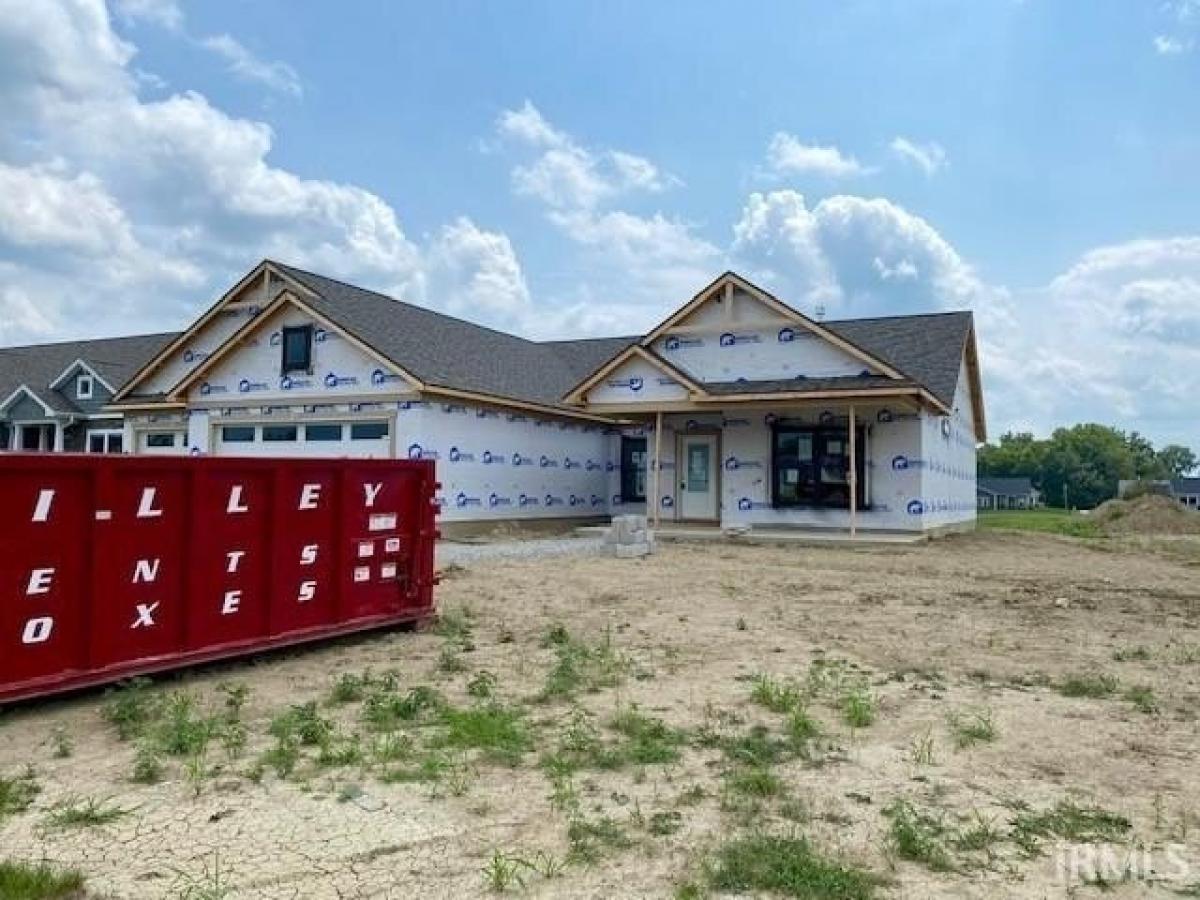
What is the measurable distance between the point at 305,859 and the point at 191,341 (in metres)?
23.7

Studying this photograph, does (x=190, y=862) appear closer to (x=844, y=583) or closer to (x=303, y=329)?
(x=844, y=583)

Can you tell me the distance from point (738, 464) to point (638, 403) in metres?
2.75

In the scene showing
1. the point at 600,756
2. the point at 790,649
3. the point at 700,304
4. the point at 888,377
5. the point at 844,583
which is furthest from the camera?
the point at 700,304

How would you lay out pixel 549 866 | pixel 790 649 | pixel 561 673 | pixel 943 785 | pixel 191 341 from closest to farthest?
pixel 549 866 → pixel 943 785 → pixel 561 673 → pixel 790 649 → pixel 191 341

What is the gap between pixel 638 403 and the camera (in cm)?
2109

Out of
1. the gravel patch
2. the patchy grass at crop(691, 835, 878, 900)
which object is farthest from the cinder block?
the patchy grass at crop(691, 835, 878, 900)

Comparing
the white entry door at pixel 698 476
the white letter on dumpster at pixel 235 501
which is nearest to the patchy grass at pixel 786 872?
the white letter on dumpster at pixel 235 501

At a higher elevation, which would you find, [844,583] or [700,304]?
[700,304]

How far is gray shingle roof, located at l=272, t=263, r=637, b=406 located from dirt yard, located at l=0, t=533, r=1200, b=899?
487 inches

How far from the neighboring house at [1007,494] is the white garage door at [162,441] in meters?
82.1

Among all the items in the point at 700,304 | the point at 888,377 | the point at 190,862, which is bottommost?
the point at 190,862

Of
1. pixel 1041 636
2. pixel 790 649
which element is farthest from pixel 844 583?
pixel 790 649

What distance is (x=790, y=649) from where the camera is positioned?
8188 millimetres

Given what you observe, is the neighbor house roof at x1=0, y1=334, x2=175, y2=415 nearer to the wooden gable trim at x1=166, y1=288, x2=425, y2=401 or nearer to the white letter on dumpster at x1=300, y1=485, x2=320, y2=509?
the wooden gable trim at x1=166, y1=288, x2=425, y2=401
